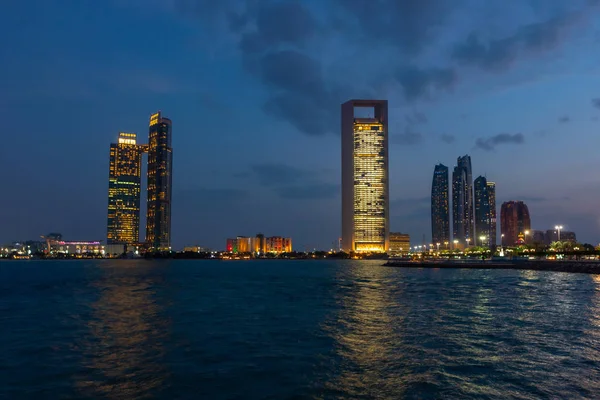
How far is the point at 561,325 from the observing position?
3575 cm

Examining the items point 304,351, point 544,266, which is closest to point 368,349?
point 304,351

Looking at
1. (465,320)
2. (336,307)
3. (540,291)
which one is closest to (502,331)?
(465,320)

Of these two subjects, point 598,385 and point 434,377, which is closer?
point 598,385

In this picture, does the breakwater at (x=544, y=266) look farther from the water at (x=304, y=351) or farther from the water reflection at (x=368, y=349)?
the water reflection at (x=368, y=349)

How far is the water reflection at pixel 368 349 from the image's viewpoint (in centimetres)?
1992

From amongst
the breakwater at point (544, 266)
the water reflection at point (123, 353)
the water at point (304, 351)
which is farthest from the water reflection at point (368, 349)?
the breakwater at point (544, 266)

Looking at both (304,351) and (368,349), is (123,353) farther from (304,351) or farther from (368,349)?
(368,349)

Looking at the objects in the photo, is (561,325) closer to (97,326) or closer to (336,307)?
(336,307)

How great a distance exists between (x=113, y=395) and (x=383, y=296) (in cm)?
4584

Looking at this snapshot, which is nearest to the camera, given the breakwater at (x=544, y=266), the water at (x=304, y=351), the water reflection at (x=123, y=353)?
the water at (x=304, y=351)

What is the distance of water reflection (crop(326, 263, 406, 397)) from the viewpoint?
Result: 65.4 feet

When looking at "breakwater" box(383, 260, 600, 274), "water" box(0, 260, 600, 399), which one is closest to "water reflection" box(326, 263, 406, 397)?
"water" box(0, 260, 600, 399)

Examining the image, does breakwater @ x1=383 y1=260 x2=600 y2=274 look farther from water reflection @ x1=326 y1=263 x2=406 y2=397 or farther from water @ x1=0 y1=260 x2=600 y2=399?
water reflection @ x1=326 y1=263 x2=406 y2=397

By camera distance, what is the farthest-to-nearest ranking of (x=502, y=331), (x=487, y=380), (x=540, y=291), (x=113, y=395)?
(x=540, y=291) < (x=502, y=331) < (x=487, y=380) < (x=113, y=395)
